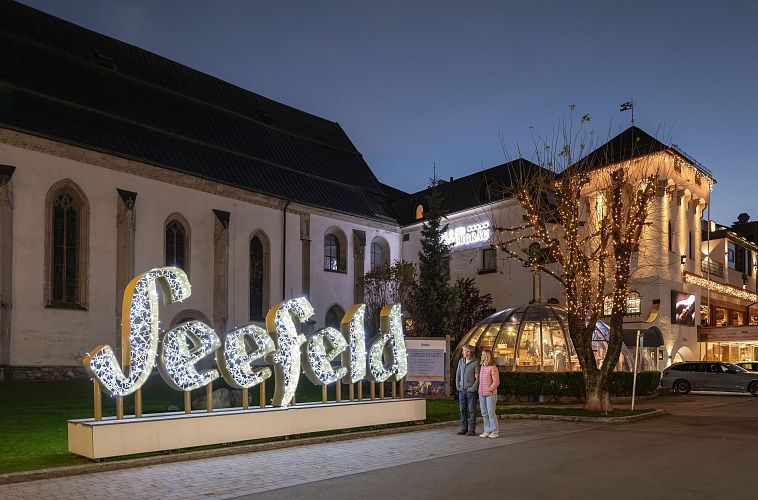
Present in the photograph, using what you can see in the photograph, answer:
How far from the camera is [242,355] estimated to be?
13.9 meters

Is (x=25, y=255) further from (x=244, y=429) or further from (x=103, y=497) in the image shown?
(x=103, y=497)

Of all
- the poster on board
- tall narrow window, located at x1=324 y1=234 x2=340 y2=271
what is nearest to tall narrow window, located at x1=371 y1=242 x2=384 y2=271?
tall narrow window, located at x1=324 y1=234 x2=340 y2=271

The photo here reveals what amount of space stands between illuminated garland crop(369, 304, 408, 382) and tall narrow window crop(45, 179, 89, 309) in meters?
20.5

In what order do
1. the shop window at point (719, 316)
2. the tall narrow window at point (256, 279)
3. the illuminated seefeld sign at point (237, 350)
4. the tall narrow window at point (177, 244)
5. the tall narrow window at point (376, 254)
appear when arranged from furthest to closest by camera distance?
the tall narrow window at point (376, 254), the shop window at point (719, 316), the tall narrow window at point (256, 279), the tall narrow window at point (177, 244), the illuminated seefeld sign at point (237, 350)

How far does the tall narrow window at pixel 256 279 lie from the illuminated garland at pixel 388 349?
25.3 meters

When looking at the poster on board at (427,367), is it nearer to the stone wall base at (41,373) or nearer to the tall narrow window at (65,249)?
the stone wall base at (41,373)

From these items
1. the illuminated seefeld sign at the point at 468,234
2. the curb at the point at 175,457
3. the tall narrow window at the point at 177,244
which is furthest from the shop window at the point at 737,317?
the curb at the point at 175,457

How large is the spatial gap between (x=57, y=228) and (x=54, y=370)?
645 cm

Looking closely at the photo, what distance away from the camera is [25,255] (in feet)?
102

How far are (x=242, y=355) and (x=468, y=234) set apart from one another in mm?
35204

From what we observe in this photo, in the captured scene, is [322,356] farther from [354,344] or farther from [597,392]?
[597,392]

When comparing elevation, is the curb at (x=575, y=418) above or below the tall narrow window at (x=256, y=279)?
below

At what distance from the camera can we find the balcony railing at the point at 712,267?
4512 centimetres

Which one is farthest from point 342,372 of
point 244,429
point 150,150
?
point 150,150
